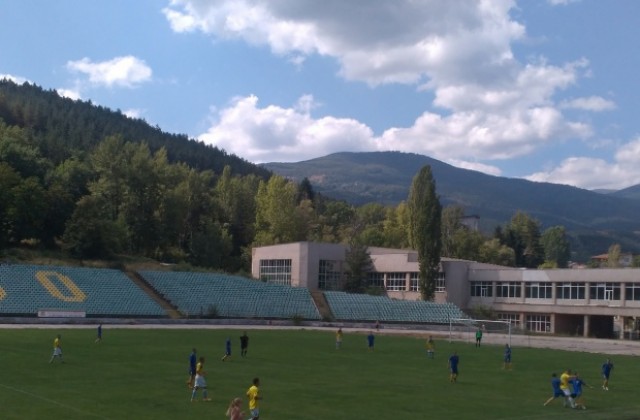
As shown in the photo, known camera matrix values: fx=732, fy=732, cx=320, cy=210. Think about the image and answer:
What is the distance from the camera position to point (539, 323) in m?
85.7

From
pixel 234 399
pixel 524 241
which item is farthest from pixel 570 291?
pixel 524 241

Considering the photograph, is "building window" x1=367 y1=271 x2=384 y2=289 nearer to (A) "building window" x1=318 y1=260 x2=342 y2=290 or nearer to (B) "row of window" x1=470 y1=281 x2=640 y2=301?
(A) "building window" x1=318 y1=260 x2=342 y2=290

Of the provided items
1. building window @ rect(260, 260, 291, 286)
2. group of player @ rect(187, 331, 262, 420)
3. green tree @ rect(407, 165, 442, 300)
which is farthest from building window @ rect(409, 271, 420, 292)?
group of player @ rect(187, 331, 262, 420)

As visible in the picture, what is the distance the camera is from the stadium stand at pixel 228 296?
76750mm

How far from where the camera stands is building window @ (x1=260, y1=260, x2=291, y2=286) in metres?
98.2

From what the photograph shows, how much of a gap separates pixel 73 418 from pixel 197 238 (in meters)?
91.7

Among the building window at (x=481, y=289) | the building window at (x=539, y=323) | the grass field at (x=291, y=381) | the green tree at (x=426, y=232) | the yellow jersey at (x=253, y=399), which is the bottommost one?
the building window at (x=539, y=323)

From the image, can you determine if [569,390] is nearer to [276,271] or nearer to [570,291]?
[570,291]

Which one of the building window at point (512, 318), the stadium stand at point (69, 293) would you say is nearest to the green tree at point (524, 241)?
the building window at point (512, 318)

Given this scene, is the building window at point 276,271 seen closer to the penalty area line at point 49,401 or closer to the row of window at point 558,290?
the row of window at point 558,290

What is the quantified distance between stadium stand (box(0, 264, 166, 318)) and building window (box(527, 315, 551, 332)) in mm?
42970

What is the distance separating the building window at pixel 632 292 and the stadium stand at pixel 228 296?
107 ft

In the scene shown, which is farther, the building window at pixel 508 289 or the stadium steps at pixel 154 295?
the building window at pixel 508 289

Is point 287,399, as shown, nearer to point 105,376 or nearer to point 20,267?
point 105,376
